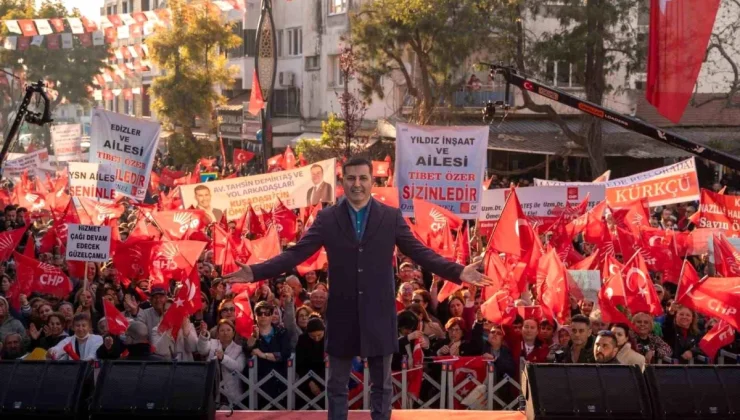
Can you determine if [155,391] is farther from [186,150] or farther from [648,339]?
[186,150]

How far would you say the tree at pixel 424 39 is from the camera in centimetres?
3241

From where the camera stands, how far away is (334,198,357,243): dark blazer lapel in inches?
288

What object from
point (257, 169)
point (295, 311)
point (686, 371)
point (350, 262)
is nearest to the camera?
point (350, 262)

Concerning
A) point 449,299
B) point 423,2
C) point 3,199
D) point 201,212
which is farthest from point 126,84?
point 449,299

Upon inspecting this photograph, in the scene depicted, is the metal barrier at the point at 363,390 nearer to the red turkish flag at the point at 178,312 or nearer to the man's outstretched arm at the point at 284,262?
the red turkish flag at the point at 178,312

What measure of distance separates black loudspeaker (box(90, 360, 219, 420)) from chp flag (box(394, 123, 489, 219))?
7708mm

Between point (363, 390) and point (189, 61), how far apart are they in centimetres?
3949

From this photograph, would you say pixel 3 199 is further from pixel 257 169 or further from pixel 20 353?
pixel 257 169

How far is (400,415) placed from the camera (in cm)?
844

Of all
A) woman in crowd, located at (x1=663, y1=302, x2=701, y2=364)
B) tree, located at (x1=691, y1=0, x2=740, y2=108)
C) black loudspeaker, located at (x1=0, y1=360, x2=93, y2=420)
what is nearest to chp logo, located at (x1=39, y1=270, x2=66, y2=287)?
black loudspeaker, located at (x1=0, y1=360, x2=93, y2=420)

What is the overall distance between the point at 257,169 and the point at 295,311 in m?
33.8

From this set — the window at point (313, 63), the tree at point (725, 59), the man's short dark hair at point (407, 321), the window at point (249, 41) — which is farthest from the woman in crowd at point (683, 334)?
the window at point (249, 41)

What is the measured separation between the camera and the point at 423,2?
32.9 m

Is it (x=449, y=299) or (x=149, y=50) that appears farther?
(x=149, y=50)
